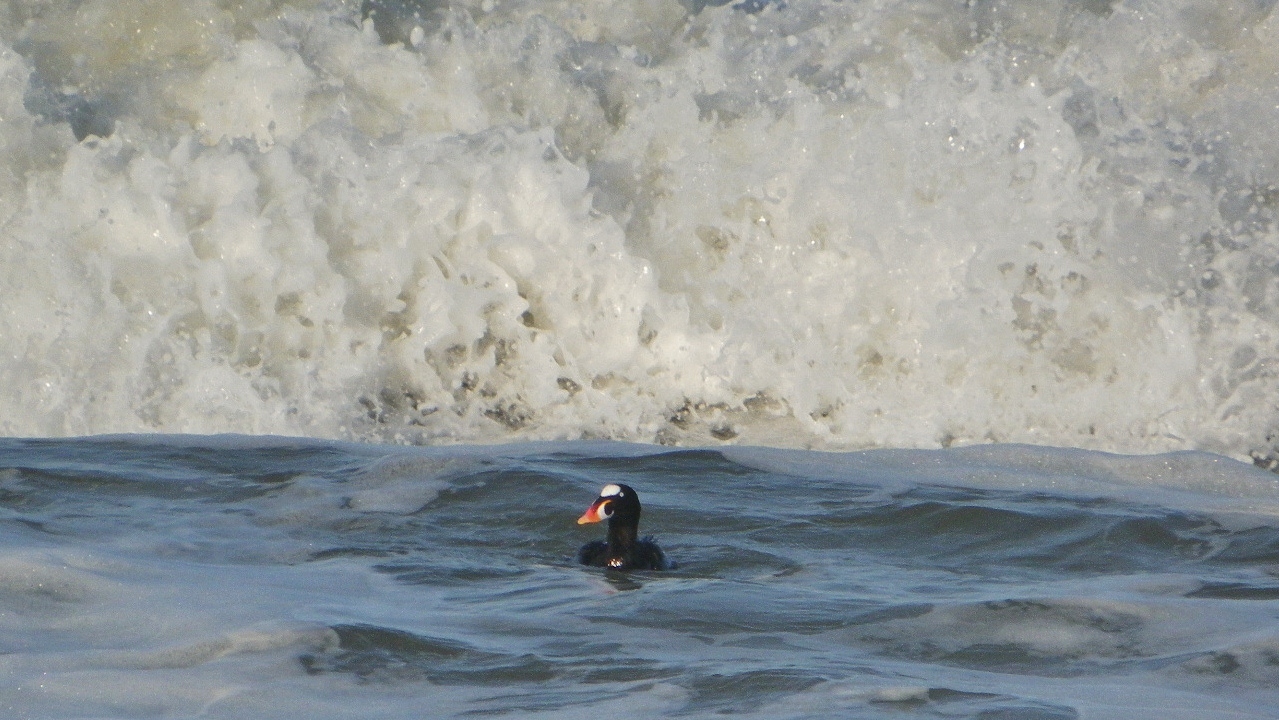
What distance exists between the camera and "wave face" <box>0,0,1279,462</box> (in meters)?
7.74

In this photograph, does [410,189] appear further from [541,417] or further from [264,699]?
[264,699]

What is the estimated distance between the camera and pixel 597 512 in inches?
216

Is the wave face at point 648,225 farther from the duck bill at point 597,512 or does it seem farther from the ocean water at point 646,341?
the duck bill at point 597,512

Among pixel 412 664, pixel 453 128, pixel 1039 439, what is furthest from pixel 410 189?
pixel 412 664

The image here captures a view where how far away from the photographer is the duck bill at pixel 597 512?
546 cm

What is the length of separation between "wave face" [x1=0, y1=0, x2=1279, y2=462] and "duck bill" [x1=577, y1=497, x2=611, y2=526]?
2027 mm

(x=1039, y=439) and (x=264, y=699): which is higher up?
(x=1039, y=439)

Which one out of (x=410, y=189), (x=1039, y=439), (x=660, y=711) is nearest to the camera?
(x=660, y=711)

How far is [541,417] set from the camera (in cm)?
785

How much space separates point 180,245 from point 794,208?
299 centimetres

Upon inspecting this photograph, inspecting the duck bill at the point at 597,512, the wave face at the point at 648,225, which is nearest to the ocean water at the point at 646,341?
the wave face at the point at 648,225

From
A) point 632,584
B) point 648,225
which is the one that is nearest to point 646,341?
point 648,225

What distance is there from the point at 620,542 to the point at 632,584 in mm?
305

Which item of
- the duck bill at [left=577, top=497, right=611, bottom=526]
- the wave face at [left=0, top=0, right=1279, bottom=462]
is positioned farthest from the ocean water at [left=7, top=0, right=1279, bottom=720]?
the duck bill at [left=577, top=497, right=611, bottom=526]
